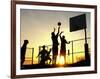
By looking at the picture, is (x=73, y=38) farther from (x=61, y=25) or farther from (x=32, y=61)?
(x=32, y=61)

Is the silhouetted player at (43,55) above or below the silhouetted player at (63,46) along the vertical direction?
below

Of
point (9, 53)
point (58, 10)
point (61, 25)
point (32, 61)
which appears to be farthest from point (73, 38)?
point (9, 53)

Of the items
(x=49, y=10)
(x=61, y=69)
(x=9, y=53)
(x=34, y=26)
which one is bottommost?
(x=61, y=69)

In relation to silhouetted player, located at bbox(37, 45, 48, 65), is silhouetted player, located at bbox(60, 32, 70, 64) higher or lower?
higher

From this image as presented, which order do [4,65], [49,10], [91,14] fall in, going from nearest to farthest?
1. [4,65]
2. [49,10]
3. [91,14]

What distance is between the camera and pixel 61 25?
2.18 meters

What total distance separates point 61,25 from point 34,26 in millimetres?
269

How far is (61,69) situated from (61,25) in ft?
1.39

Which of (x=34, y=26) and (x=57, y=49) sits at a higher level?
(x=34, y=26)

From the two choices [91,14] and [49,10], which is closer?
[49,10]

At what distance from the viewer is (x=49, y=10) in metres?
2.14

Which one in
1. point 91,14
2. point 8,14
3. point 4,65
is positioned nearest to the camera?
point 4,65

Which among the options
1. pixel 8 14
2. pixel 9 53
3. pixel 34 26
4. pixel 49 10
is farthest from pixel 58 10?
pixel 9 53

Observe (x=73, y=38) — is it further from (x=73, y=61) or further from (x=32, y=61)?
(x=32, y=61)
